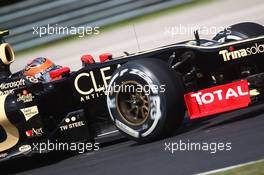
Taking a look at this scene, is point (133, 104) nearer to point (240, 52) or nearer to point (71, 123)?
point (71, 123)

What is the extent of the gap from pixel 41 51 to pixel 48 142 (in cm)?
730

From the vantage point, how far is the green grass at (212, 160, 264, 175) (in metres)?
5.45

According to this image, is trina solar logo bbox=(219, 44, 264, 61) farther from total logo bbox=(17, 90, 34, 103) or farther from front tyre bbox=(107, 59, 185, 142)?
total logo bbox=(17, 90, 34, 103)

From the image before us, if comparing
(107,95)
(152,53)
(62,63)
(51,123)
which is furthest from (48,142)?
(62,63)

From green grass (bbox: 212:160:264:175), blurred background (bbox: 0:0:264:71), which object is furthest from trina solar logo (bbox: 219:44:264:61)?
blurred background (bbox: 0:0:264:71)

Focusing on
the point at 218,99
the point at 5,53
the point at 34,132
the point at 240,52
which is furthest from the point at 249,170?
the point at 5,53

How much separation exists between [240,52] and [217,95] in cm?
59

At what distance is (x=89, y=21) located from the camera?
50.8 ft

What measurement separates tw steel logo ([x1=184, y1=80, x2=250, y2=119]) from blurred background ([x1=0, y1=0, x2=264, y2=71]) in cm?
740

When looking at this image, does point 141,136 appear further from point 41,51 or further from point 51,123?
point 41,51

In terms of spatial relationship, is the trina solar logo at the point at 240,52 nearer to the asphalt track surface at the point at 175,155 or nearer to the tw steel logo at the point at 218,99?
the tw steel logo at the point at 218,99

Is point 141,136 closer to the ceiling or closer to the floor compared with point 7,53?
closer to the floor

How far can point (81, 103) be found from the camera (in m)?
8.39

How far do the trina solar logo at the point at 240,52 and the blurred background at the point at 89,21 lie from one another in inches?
285
